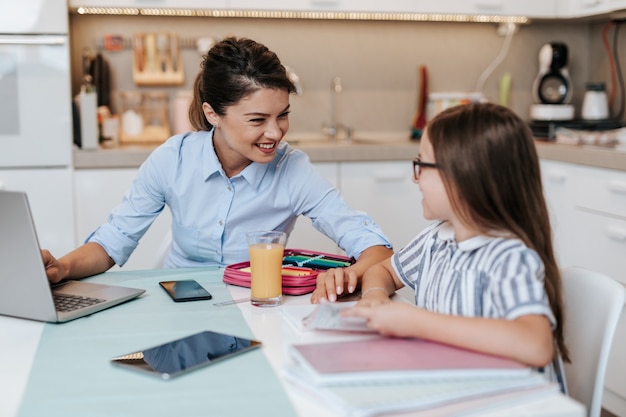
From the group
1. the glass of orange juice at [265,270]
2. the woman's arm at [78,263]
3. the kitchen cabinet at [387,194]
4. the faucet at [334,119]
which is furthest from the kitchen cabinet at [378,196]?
the glass of orange juice at [265,270]

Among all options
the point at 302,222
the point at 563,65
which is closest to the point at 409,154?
the point at 302,222

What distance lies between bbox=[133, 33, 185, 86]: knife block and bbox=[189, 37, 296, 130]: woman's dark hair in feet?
5.39

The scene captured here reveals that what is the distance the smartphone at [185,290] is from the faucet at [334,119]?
7.30 feet

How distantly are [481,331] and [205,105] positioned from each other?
1083 millimetres

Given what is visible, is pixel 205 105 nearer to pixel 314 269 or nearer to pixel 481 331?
pixel 314 269

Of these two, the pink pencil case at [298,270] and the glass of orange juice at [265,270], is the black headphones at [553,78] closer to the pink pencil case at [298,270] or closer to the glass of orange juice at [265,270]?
the pink pencil case at [298,270]

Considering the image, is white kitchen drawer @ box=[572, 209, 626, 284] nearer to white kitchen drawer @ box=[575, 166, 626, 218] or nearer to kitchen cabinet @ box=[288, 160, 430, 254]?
white kitchen drawer @ box=[575, 166, 626, 218]

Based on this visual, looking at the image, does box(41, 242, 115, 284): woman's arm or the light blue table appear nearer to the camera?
the light blue table

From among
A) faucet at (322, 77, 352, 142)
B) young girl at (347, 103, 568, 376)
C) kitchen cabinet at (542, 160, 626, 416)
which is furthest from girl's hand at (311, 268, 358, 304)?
faucet at (322, 77, 352, 142)

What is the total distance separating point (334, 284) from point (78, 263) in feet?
1.86

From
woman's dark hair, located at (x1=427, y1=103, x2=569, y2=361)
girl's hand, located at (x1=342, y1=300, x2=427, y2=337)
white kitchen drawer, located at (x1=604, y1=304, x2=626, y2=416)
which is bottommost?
white kitchen drawer, located at (x1=604, y1=304, x2=626, y2=416)

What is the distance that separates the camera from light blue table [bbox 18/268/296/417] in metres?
0.95

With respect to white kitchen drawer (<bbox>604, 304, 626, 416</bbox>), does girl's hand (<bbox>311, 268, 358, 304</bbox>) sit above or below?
above

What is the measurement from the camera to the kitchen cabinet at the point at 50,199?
296 cm
